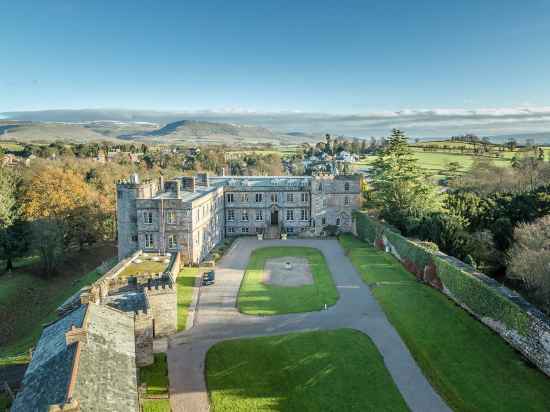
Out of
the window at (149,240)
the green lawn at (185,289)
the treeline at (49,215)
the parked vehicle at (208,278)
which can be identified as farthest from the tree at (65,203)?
the parked vehicle at (208,278)

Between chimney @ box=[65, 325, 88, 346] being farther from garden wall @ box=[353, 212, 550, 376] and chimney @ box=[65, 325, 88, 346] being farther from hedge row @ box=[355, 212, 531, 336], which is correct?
hedge row @ box=[355, 212, 531, 336]

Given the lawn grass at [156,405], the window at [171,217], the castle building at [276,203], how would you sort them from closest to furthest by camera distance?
1. the lawn grass at [156,405]
2. the window at [171,217]
3. the castle building at [276,203]

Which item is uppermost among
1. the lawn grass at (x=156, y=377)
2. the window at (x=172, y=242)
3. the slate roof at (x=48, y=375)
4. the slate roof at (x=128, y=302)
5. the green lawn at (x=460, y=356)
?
the slate roof at (x=48, y=375)

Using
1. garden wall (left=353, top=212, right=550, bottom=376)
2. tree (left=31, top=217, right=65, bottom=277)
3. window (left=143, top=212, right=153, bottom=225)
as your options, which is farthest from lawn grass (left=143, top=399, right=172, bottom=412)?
tree (left=31, top=217, right=65, bottom=277)

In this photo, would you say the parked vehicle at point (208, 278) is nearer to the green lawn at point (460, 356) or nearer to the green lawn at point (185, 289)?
the green lawn at point (185, 289)

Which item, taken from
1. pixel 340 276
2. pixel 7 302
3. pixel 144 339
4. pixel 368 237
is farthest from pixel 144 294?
pixel 368 237

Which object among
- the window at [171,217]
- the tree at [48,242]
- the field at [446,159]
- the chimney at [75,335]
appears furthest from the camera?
the field at [446,159]
